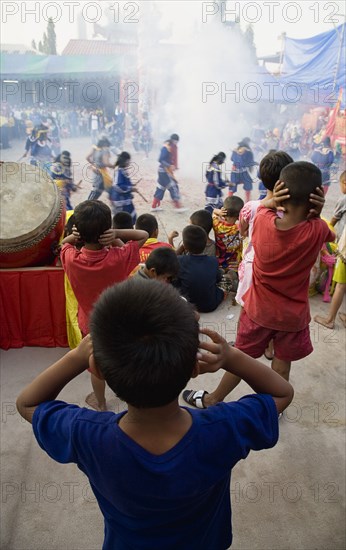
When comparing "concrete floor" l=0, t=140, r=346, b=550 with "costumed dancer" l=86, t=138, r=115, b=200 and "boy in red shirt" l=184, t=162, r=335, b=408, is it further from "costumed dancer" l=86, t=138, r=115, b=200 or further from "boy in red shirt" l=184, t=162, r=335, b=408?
"costumed dancer" l=86, t=138, r=115, b=200

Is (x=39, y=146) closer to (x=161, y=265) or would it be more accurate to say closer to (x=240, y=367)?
(x=161, y=265)

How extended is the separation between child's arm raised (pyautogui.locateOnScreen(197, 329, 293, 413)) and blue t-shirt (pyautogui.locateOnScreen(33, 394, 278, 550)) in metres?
0.04

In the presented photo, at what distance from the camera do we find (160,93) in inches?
500

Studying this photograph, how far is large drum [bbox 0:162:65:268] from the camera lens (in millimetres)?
2738

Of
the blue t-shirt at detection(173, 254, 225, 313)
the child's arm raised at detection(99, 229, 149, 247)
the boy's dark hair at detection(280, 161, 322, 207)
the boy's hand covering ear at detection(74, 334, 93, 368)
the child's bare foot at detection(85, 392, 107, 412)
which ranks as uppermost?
the boy's dark hair at detection(280, 161, 322, 207)

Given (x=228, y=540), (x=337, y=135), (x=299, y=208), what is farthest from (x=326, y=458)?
(x=337, y=135)

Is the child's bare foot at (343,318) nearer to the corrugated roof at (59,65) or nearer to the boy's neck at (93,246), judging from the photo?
the boy's neck at (93,246)

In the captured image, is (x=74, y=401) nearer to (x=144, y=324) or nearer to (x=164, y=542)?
(x=164, y=542)

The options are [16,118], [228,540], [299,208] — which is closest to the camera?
[228,540]

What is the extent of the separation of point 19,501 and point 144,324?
63.2 inches

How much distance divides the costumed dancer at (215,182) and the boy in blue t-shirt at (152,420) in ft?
17.7

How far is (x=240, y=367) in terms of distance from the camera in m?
0.86

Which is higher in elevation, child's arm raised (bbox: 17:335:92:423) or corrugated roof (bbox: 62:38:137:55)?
corrugated roof (bbox: 62:38:137:55)

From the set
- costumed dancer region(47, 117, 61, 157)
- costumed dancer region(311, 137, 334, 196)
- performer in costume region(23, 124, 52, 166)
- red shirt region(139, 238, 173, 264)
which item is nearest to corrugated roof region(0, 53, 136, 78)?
costumed dancer region(47, 117, 61, 157)
